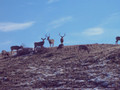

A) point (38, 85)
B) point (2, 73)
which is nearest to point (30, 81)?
point (38, 85)

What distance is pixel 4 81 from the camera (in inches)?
974

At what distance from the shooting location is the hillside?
2159 centimetres

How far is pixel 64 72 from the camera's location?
2498cm

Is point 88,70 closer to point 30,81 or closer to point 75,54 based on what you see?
point 30,81

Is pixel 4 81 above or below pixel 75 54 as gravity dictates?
below

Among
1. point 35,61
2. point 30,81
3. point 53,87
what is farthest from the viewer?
point 35,61

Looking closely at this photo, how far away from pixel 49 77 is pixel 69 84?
10.3 ft

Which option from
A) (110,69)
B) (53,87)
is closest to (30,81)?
(53,87)

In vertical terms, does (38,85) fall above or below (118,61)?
below

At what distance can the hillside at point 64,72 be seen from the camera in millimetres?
21594

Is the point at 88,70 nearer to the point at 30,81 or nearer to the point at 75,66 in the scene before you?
the point at 75,66

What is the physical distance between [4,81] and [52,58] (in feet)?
27.8

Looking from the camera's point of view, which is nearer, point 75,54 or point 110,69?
point 110,69

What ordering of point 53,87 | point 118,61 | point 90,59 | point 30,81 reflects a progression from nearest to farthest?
point 53,87, point 30,81, point 118,61, point 90,59
